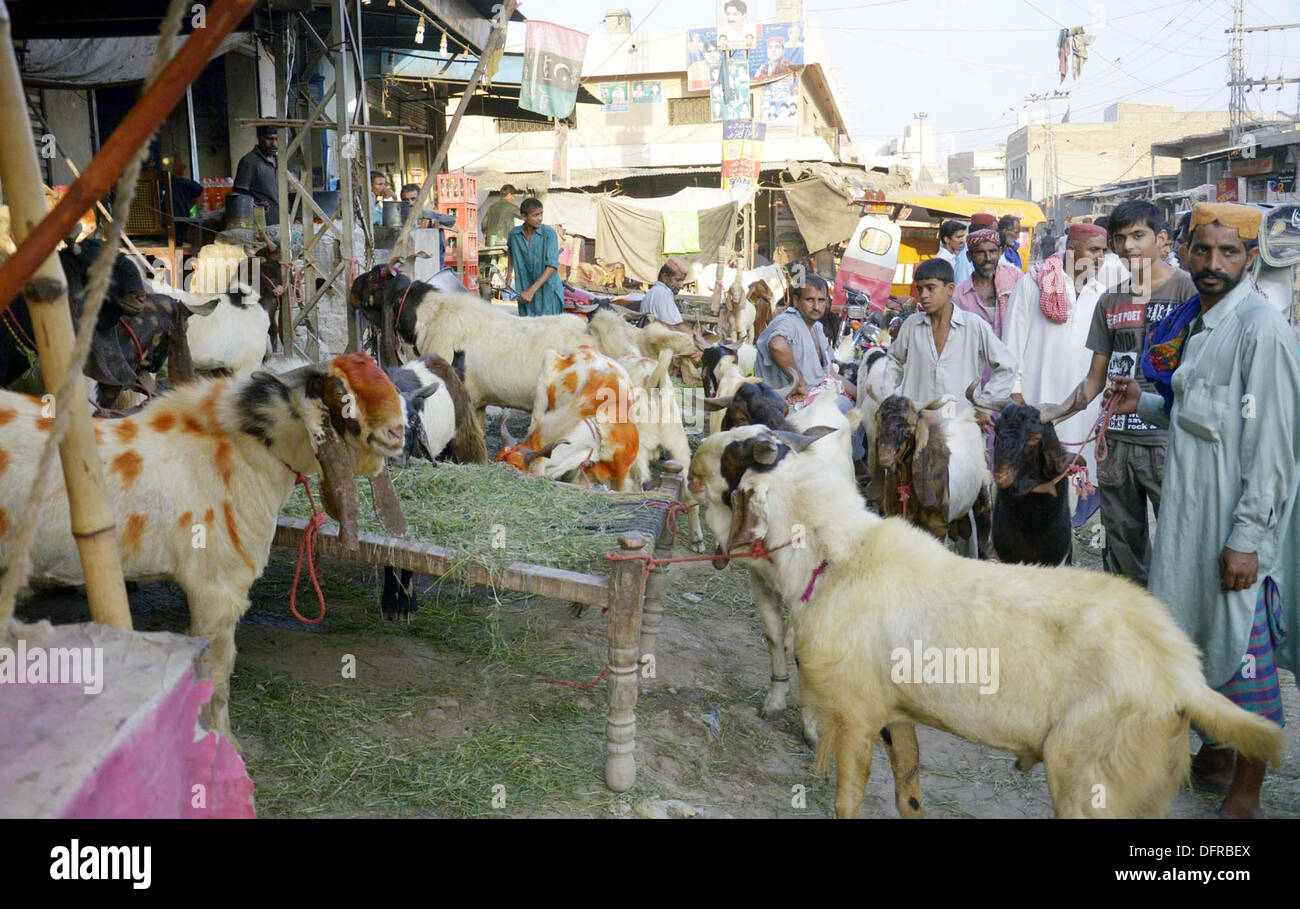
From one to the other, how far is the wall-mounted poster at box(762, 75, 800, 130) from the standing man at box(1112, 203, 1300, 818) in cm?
3092

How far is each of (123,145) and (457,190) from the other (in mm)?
15634

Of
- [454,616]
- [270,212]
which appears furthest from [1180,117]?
[454,616]

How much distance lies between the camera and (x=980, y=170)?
74.3m

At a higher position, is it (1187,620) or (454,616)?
(1187,620)

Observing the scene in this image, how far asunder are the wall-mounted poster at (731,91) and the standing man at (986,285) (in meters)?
19.7

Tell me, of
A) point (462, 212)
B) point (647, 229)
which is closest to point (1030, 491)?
point (462, 212)

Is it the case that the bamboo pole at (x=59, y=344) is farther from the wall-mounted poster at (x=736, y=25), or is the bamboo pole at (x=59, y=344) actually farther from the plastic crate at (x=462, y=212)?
the wall-mounted poster at (x=736, y=25)

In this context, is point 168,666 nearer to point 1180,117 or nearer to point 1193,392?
point 1193,392

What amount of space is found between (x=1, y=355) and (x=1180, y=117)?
54777 millimetres

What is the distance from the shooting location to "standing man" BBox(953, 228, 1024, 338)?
24.6ft

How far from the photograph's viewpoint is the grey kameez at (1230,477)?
3713 mm

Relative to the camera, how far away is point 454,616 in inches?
217

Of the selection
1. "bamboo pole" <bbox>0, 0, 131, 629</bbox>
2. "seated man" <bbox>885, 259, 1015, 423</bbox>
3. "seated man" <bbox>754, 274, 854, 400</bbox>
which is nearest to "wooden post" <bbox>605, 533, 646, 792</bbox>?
"bamboo pole" <bbox>0, 0, 131, 629</bbox>

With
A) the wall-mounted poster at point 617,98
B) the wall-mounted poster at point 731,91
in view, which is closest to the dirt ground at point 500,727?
the wall-mounted poster at point 731,91
